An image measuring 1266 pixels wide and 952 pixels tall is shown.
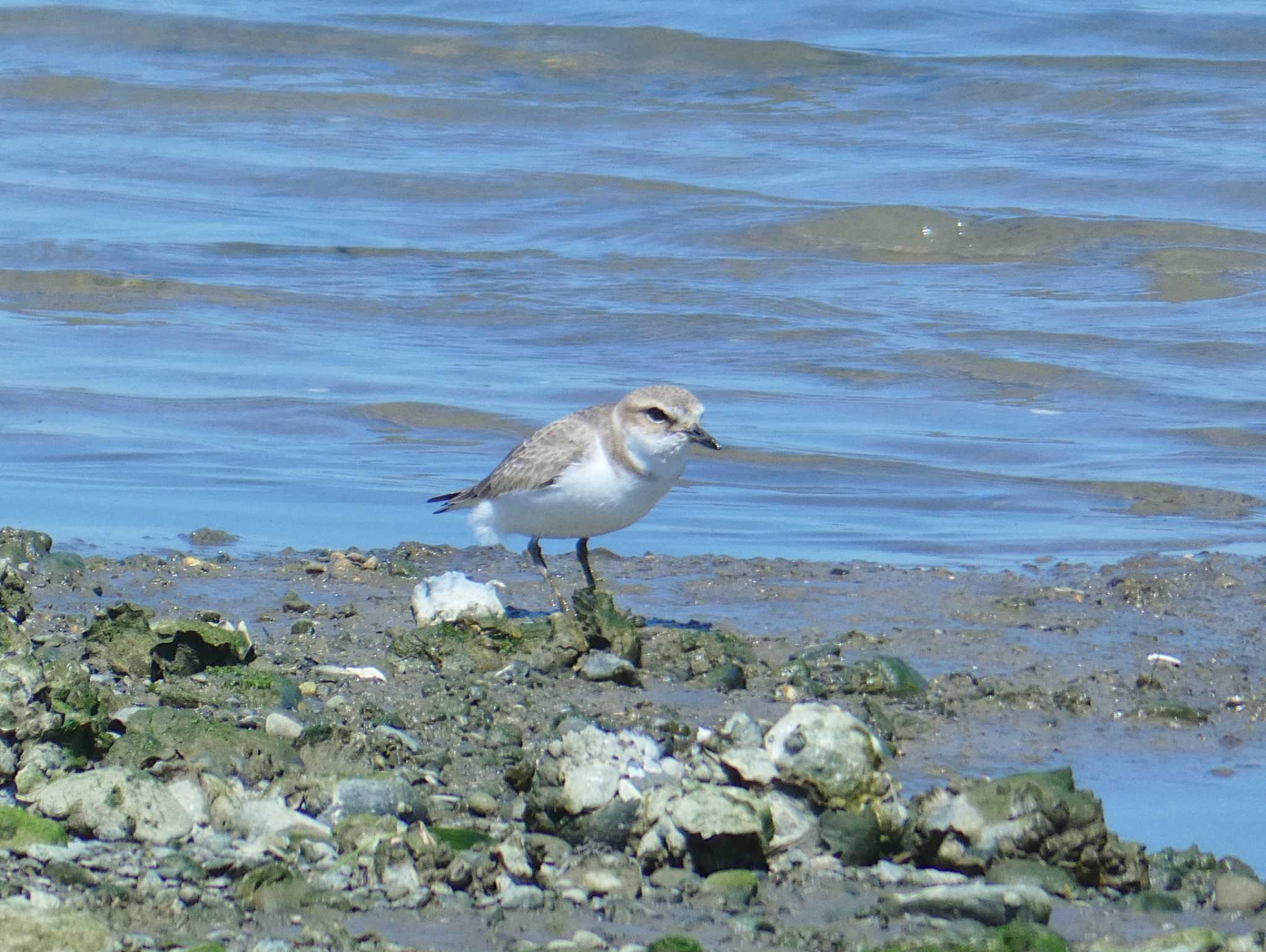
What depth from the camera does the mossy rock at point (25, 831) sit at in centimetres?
337

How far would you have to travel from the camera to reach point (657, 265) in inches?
480

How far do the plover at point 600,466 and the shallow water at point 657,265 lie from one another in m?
1.26

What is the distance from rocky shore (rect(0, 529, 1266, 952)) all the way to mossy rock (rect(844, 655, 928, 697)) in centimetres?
1

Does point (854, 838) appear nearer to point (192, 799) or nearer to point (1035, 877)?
point (1035, 877)

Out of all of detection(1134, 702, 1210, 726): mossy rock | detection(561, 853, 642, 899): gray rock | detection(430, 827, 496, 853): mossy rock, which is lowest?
detection(1134, 702, 1210, 726): mossy rock

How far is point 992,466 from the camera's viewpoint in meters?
8.34

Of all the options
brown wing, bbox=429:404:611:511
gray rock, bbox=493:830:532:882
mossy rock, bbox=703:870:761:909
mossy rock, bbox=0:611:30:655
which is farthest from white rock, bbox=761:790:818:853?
brown wing, bbox=429:404:611:511

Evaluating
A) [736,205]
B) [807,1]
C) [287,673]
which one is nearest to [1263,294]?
[736,205]

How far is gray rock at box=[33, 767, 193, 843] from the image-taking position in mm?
3502

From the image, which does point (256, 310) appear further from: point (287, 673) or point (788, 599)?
point (287, 673)

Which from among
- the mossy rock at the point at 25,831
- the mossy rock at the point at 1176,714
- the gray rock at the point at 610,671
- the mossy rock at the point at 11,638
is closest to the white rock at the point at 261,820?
the mossy rock at the point at 25,831

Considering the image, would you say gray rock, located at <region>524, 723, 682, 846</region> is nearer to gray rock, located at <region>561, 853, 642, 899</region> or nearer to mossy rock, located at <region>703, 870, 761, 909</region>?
gray rock, located at <region>561, 853, 642, 899</region>

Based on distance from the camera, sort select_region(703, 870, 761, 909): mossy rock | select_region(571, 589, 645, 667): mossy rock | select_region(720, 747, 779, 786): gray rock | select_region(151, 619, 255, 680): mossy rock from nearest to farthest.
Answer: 1. select_region(703, 870, 761, 909): mossy rock
2. select_region(720, 747, 779, 786): gray rock
3. select_region(151, 619, 255, 680): mossy rock
4. select_region(571, 589, 645, 667): mossy rock

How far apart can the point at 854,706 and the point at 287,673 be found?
1485 millimetres
